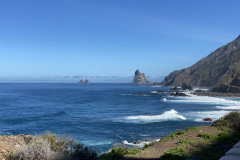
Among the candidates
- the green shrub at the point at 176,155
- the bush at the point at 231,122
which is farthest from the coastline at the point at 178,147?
the bush at the point at 231,122

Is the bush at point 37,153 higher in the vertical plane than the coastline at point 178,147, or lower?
higher

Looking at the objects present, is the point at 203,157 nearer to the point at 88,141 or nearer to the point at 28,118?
the point at 88,141

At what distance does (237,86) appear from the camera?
92875 mm

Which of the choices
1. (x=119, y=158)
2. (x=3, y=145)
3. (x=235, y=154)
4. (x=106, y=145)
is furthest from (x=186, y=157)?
(x=106, y=145)

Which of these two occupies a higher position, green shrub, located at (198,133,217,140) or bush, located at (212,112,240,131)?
bush, located at (212,112,240,131)

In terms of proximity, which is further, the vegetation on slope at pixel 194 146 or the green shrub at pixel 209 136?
the green shrub at pixel 209 136

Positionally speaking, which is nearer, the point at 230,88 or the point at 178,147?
the point at 178,147

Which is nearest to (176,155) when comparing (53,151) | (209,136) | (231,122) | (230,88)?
(209,136)

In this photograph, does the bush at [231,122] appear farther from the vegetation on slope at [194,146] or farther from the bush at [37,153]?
the bush at [37,153]

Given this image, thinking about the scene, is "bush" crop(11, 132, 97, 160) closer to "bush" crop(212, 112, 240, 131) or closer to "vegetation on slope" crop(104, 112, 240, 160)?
"vegetation on slope" crop(104, 112, 240, 160)

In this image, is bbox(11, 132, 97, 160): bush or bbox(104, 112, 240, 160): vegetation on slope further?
bbox(104, 112, 240, 160): vegetation on slope

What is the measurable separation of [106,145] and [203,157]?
13.0 m

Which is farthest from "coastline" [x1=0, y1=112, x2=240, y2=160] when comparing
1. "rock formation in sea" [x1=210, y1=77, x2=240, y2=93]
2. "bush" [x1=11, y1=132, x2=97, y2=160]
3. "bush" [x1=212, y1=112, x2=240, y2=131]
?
"rock formation in sea" [x1=210, y1=77, x2=240, y2=93]

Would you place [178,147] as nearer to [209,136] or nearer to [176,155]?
[176,155]
